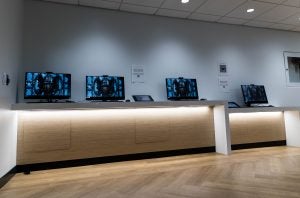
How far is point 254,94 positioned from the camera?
14.3ft

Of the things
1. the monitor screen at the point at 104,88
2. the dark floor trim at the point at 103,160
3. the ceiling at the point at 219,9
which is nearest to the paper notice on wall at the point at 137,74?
the monitor screen at the point at 104,88

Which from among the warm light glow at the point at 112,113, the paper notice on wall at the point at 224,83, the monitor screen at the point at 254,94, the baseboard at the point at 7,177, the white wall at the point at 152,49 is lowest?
the baseboard at the point at 7,177

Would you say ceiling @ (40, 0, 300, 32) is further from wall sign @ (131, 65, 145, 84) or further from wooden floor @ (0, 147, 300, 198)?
wooden floor @ (0, 147, 300, 198)

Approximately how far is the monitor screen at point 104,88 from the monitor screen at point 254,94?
102 inches

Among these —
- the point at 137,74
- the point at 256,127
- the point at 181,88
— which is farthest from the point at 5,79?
the point at 256,127

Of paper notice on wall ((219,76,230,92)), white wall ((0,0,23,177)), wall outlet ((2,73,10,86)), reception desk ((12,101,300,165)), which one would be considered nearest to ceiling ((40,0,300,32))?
white wall ((0,0,23,177))

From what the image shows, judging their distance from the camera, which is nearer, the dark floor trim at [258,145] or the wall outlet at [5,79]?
the wall outlet at [5,79]

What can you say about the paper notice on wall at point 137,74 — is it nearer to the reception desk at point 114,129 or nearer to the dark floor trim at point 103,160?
the reception desk at point 114,129

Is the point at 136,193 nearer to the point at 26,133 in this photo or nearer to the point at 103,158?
the point at 103,158

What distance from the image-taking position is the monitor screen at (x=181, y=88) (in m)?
3.76

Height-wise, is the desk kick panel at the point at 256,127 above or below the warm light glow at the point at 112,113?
below

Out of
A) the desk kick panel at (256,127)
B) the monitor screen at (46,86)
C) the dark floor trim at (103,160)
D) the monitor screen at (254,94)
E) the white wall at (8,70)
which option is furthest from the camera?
the monitor screen at (254,94)

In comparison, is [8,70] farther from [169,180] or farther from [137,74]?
[169,180]

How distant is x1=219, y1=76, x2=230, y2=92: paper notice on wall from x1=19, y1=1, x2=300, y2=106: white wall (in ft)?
0.35
